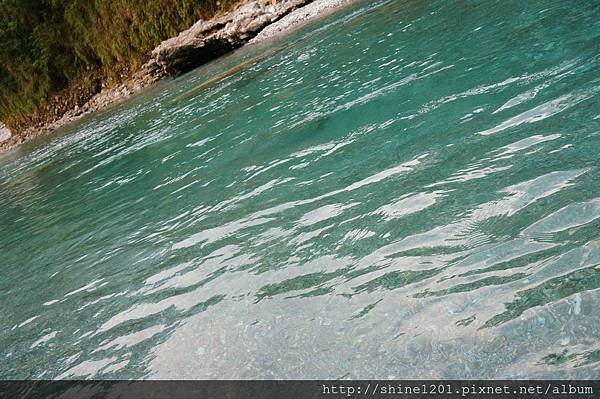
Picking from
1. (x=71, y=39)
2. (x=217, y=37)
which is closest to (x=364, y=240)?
(x=217, y=37)

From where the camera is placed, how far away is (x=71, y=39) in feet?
135

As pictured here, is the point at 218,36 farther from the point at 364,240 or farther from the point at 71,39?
the point at 364,240

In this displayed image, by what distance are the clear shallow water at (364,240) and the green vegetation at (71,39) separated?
89.5ft

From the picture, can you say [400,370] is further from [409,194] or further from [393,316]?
[409,194]

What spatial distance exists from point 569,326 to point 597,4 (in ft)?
31.7

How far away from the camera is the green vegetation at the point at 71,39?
3581 cm

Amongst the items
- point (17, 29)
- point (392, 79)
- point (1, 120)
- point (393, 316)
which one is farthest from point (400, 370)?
point (1, 120)

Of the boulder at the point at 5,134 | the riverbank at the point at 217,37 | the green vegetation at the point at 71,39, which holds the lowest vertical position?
the riverbank at the point at 217,37

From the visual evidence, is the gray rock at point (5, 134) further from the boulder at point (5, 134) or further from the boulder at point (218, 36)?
the boulder at point (218, 36)

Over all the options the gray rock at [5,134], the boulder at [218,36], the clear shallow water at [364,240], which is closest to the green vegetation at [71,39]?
the gray rock at [5,134]

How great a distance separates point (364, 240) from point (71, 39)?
43.4m

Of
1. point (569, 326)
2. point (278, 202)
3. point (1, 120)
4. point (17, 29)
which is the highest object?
point (17, 29)

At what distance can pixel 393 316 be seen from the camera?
13.0 feet

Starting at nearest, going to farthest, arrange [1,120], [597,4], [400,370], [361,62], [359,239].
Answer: [400,370], [359,239], [597,4], [361,62], [1,120]
